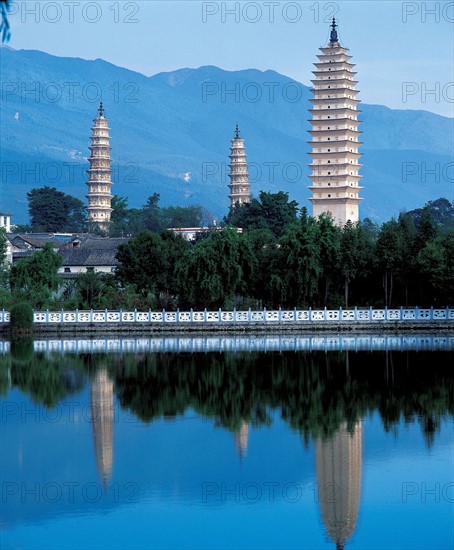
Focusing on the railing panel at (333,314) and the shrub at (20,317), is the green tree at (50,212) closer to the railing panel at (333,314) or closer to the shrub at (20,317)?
the shrub at (20,317)

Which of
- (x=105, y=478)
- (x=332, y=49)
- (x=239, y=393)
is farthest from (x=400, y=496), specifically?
(x=332, y=49)

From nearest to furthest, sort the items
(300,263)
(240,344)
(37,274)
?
1. (240,344)
2. (300,263)
3. (37,274)

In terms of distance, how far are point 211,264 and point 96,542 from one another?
31677 millimetres

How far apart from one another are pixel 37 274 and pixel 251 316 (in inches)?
396

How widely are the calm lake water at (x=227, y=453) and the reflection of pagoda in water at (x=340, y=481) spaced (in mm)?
32

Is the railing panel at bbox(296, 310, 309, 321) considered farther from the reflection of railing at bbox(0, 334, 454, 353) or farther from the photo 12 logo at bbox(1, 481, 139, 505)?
the photo 12 logo at bbox(1, 481, 139, 505)

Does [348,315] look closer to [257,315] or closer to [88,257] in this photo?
[257,315]

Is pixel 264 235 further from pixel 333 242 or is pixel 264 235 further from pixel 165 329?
pixel 165 329

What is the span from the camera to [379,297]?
48.7 m

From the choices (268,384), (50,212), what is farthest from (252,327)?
(50,212)

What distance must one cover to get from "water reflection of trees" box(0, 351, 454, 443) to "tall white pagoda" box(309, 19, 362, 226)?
35.4m

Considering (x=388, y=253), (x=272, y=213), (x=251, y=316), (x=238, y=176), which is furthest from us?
(x=238, y=176)

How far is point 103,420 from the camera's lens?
22656mm

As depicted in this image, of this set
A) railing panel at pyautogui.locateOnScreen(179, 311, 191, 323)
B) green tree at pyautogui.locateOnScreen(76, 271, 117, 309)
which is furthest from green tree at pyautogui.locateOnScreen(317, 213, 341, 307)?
green tree at pyautogui.locateOnScreen(76, 271, 117, 309)
